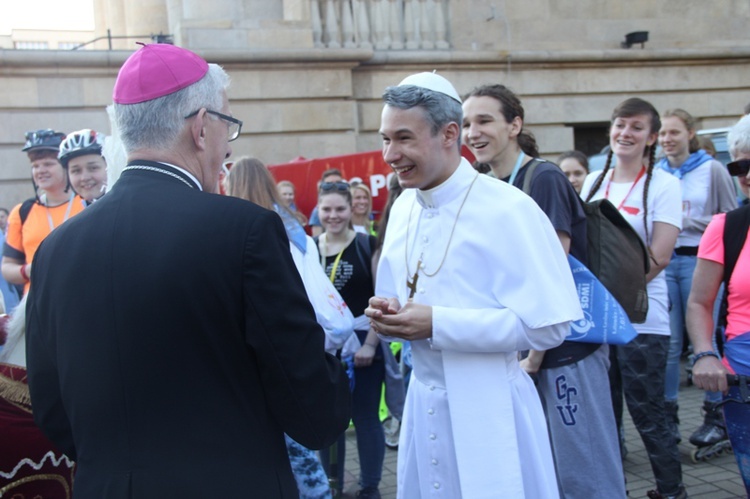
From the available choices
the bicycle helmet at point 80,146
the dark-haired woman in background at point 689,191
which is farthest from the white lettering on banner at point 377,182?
the bicycle helmet at point 80,146

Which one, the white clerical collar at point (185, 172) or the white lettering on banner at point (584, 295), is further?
the white lettering on banner at point (584, 295)

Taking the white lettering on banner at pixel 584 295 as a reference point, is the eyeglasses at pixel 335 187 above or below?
above

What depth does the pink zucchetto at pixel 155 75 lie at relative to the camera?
1877 mm

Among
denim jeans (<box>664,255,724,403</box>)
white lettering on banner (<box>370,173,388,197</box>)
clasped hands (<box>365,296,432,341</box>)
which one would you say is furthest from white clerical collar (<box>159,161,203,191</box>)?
white lettering on banner (<box>370,173,388,197</box>)

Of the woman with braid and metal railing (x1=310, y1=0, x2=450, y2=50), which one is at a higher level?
metal railing (x1=310, y1=0, x2=450, y2=50)

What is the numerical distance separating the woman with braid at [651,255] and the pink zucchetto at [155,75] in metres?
3.08

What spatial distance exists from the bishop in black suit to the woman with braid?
9.51ft

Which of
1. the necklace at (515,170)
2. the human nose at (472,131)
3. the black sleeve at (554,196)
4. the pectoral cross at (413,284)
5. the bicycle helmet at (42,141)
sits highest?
the bicycle helmet at (42,141)

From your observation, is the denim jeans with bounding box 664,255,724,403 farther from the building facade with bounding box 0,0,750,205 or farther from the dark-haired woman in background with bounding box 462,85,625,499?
the building facade with bounding box 0,0,750,205

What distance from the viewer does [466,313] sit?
97.7 inches

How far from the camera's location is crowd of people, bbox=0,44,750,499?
1735 millimetres

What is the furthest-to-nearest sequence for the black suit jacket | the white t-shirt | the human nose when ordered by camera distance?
the white t-shirt < the human nose < the black suit jacket

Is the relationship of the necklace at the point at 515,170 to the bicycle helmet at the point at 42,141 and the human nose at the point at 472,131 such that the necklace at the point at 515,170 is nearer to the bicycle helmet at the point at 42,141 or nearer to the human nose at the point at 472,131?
the human nose at the point at 472,131

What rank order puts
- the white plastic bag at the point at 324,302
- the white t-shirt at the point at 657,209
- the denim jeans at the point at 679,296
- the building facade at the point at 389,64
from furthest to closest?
the building facade at the point at 389,64
the denim jeans at the point at 679,296
the white t-shirt at the point at 657,209
the white plastic bag at the point at 324,302
